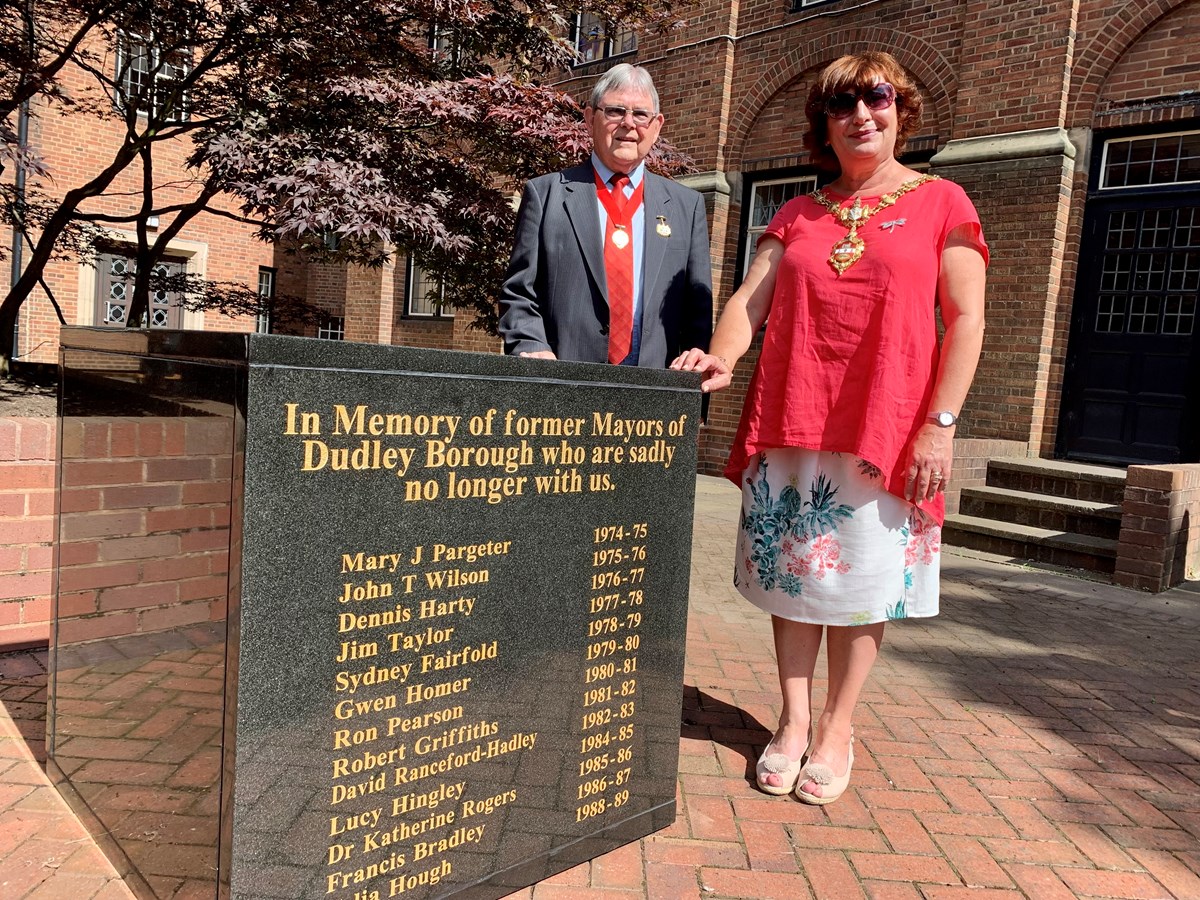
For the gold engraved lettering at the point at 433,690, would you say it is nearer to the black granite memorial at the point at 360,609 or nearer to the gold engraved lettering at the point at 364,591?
the black granite memorial at the point at 360,609

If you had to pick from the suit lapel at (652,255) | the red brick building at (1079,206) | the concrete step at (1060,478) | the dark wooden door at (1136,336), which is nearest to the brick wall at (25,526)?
the suit lapel at (652,255)

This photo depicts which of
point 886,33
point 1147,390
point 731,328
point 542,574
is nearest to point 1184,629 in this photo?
point 1147,390

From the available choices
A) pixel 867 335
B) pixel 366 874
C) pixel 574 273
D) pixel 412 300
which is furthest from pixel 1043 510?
pixel 412 300

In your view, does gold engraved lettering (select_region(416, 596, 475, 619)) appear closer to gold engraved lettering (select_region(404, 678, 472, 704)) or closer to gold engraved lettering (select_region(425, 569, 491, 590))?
gold engraved lettering (select_region(425, 569, 491, 590))

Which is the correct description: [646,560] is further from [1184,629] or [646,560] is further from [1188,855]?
[1184,629]

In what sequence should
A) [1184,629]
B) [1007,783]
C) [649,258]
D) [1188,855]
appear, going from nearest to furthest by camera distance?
1. [1188,855]
2. [649,258]
3. [1007,783]
4. [1184,629]

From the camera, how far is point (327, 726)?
163cm

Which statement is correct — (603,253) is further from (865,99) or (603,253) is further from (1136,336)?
(1136,336)

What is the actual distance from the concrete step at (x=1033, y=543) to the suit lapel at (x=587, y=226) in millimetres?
5708

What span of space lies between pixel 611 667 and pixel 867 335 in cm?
120

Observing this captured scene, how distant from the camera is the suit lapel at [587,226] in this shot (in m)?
2.56

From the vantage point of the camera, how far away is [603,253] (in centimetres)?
258

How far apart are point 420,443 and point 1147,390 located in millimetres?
8532

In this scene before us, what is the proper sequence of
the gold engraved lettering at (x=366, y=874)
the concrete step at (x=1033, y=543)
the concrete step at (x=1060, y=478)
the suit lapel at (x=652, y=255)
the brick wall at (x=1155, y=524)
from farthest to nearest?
the concrete step at (x=1060, y=478), the concrete step at (x=1033, y=543), the brick wall at (x=1155, y=524), the suit lapel at (x=652, y=255), the gold engraved lettering at (x=366, y=874)
